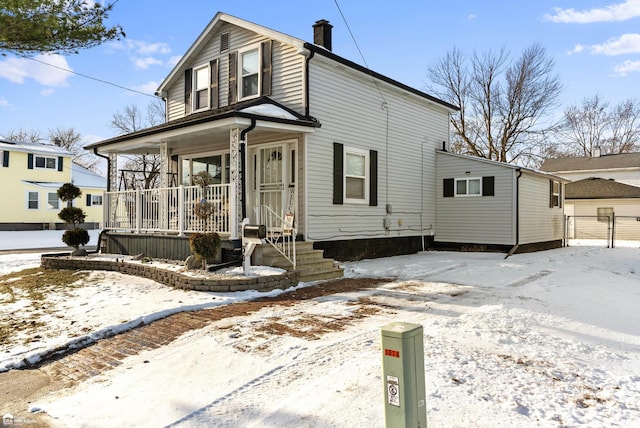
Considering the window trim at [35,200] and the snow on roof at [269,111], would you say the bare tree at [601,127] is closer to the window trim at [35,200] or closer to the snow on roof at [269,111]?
the snow on roof at [269,111]

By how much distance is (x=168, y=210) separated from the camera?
33.1 feet

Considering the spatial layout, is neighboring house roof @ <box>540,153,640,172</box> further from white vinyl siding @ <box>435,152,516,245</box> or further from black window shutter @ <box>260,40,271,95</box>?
black window shutter @ <box>260,40,271,95</box>

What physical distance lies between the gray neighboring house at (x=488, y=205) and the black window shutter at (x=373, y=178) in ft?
12.7

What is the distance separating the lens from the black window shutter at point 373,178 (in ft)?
39.4

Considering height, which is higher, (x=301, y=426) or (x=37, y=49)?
(x=37, y=49)

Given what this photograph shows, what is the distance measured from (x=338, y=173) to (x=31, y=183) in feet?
84.3

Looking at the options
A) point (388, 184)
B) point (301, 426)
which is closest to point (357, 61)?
point (388, 184)

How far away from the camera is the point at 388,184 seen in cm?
1286

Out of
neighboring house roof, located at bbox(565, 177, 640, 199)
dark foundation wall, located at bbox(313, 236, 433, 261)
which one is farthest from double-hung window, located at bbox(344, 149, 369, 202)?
neighboring house roof, located at bbox(565, 177, 640, 199)

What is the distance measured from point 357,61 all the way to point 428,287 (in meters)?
6.72

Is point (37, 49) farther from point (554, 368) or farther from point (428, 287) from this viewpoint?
point (554, 368)

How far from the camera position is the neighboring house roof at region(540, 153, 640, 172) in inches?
1051

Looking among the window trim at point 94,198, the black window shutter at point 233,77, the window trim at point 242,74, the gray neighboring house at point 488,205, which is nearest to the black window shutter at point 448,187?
the gray neighboring house at point 488,205

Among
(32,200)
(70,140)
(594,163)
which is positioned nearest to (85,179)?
(32,200)
